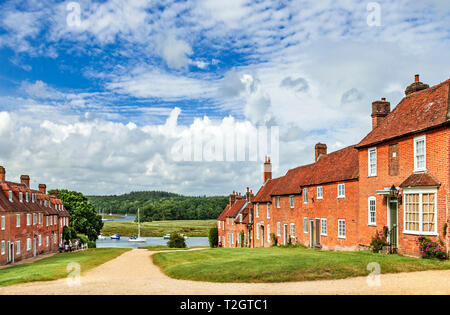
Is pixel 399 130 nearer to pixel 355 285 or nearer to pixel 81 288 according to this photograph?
pixel 355 285

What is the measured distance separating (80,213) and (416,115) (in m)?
63.8

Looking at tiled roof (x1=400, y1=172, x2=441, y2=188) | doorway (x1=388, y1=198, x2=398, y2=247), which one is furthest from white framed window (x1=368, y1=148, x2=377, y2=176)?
tiled roof (x1=400, y1=172, x2=441, y2=188)

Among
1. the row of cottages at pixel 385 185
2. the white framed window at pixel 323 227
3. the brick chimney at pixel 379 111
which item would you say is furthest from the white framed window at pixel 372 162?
the white framed window at pixel 323 227

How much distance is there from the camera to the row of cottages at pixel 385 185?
22.6 metres

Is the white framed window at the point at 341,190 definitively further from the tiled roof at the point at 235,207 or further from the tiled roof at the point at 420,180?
the tiled roof at the point at 235,207

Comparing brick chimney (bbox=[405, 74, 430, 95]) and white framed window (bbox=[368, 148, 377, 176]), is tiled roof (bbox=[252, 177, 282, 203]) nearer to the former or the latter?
white framed window (bbox=[368, 148, 377, 176])

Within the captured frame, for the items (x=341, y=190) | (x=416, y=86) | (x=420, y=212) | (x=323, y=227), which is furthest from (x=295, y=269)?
(x=323, y=227)

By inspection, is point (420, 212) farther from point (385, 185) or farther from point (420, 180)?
point (385, 185)

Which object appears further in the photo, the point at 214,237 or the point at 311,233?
the point at 214,237

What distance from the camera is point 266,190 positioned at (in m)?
55.7

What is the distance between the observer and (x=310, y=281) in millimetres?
17625

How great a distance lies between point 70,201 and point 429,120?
6696 cm

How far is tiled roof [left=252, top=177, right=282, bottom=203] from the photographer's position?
53062mm
